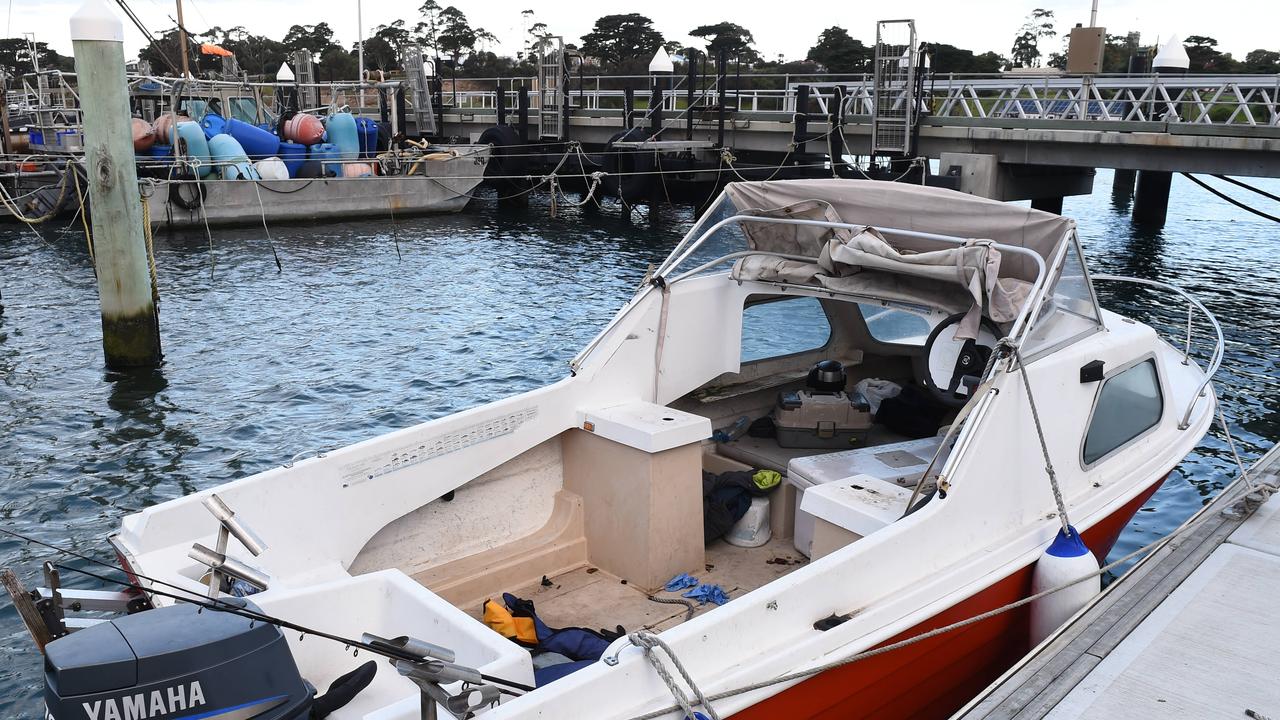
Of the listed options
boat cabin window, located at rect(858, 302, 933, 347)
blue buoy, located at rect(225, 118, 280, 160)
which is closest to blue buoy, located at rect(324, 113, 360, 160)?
blue buoy, located at rect(225, 118, 280, 160)

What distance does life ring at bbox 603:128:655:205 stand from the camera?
2516cm

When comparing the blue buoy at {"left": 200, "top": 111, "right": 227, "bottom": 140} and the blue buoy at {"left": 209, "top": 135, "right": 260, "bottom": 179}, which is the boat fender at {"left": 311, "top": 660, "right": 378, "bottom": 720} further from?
the blue buoy at {"left": 200, "top": 111, "right": 227, "bottom": 140}

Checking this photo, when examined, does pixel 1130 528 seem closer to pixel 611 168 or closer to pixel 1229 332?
pixel 1229 332

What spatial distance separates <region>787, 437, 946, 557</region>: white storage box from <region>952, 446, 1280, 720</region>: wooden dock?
1071 mm

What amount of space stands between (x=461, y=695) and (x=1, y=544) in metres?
6.41

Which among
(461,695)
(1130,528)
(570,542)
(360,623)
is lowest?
(1130,528)

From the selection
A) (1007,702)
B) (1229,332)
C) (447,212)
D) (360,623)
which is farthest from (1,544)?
(447,212)

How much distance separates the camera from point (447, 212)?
27344 millimetres

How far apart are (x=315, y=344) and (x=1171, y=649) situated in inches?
459

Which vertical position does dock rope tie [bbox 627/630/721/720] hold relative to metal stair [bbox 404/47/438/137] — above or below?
below

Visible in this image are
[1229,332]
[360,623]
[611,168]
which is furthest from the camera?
[611,168]

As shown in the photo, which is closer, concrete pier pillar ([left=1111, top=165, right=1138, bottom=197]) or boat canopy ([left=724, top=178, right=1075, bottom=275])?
boat canopy ([left=724, top=178, right=1075, bottom=275])

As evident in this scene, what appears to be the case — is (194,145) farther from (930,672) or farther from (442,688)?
(442,688)

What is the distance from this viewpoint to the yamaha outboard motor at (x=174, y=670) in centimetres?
273
